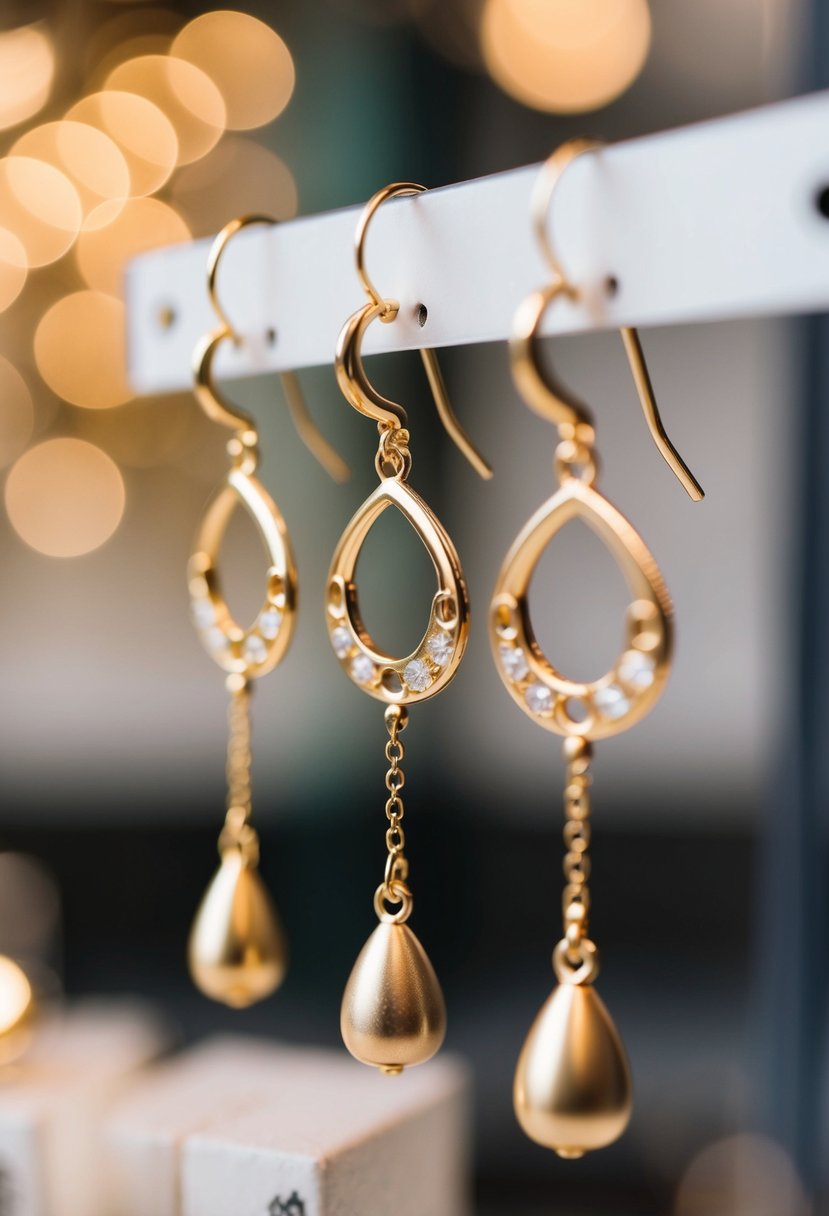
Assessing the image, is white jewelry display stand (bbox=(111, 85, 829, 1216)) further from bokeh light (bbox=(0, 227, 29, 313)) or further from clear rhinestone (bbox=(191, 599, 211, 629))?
bokeh light (bbox=(0, 227, 29, 313))

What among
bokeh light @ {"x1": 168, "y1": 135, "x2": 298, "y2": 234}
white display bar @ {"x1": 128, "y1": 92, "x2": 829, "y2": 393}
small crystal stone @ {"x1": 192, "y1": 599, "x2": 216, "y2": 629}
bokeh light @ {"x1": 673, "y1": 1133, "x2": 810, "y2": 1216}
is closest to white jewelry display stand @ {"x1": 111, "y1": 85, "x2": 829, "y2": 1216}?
white display bar @ {"x1": 128, "y1": 92, "x2": 829, "y2": 393}

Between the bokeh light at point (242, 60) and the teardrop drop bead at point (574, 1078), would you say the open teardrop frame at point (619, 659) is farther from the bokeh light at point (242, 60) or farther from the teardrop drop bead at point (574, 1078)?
the bokeh light at point (242, 60)

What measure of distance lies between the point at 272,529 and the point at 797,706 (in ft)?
2.38

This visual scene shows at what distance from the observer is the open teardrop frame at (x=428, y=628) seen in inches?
17.1

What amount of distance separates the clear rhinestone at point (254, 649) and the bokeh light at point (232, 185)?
1.28 meters

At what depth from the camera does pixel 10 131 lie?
1.77 meters

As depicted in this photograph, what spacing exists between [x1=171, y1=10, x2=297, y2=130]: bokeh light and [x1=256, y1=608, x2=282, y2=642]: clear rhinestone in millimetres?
1358

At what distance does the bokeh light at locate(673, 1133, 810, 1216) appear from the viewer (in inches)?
44.1

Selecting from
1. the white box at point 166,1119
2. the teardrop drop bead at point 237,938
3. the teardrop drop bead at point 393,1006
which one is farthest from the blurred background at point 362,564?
A: the teardrop drop bead at point 393,1006

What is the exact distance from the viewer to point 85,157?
1745 mm

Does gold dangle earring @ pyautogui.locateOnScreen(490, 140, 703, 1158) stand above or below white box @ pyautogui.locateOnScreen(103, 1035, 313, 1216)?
above

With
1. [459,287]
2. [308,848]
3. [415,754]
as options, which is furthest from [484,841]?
[459,287]

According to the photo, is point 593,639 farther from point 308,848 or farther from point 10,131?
point 10,131

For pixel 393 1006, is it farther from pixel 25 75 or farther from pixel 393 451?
pixel 25 75
